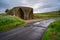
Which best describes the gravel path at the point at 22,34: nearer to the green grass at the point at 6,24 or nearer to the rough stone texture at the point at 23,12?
the green grass at the point at 6,24

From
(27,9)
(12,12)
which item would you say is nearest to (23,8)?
(27,9)

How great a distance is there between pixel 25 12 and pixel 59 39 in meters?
41.8

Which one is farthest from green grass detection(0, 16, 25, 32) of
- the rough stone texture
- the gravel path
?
the rough stone texture

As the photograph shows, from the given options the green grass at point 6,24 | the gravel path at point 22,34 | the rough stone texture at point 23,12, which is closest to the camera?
the gravel path at point 22,34

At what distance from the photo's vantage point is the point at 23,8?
5347 centimetres

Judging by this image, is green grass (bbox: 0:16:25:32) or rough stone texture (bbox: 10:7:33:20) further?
rough stone texture (bbox: 10:7:33:20)

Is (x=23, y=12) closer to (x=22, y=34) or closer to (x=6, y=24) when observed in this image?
(x=6, y=24)

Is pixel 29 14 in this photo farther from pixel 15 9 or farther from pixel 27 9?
pixel 15 9

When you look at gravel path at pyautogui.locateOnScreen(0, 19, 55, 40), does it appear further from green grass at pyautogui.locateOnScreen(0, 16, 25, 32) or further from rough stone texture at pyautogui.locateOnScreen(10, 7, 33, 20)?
rough stone texture at pyautogui.locateOnScreen(10, 7, 33, 20)

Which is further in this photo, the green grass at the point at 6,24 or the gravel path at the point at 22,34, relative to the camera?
the green grass at the point at 6,24

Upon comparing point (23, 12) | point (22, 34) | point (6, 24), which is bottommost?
point (23, 12)

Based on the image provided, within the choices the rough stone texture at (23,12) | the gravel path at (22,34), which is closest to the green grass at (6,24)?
the gravel path at (22,34)

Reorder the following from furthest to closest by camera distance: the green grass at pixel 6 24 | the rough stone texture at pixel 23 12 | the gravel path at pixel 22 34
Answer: the rough stone texture at pixel 23 12
the green grass at pixel 6 24
the gravel path at pixel 22 34

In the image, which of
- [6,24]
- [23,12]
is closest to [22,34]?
[6,24]
